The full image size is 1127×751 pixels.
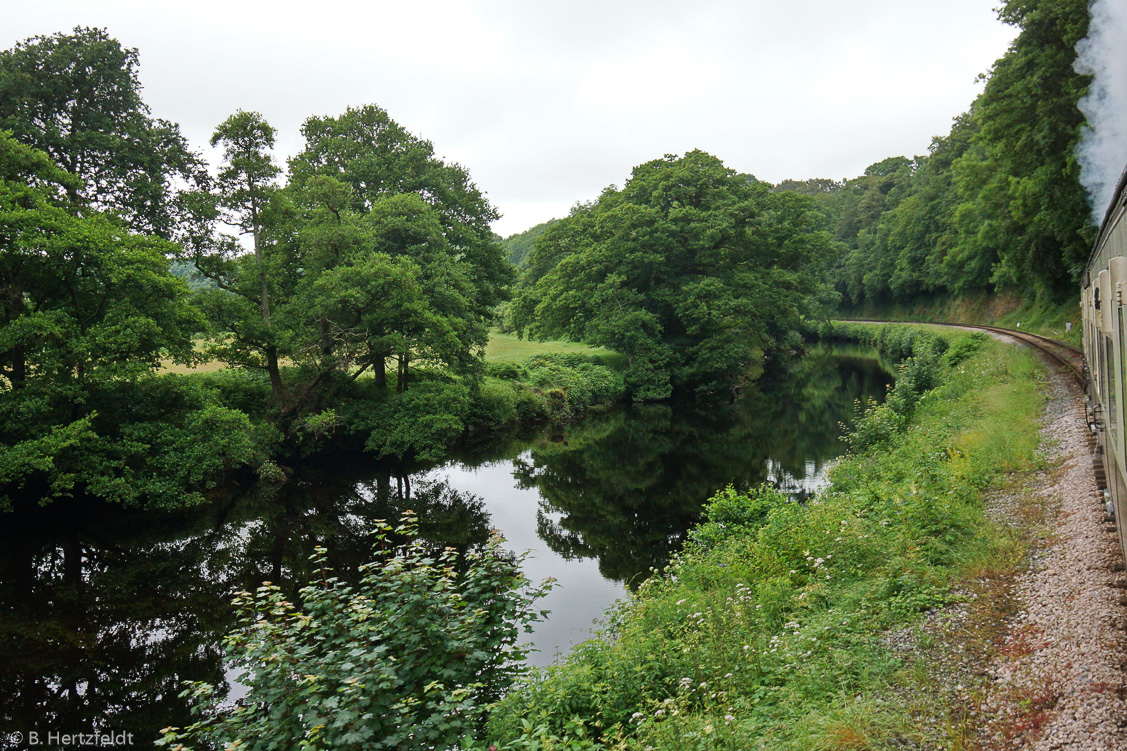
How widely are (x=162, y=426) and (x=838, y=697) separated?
15897 millimetres

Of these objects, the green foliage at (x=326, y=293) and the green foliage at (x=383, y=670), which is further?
the green foliage at (x=326, y=293)

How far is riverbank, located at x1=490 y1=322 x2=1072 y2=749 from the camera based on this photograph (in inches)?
178

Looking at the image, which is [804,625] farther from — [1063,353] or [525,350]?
[525,350]

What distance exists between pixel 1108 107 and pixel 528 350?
30.0 metres

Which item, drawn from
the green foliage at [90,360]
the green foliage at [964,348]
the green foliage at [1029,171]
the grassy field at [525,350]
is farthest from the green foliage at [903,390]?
the grassy field at [525,350]

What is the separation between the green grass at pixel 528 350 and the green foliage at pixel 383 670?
86.7 ft

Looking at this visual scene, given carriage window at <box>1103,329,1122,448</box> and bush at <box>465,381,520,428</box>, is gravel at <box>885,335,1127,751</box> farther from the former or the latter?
bush at <box>465,381,520,428</box>

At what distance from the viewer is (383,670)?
5.07 m

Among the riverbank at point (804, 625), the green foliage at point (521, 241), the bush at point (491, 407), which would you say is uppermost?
the green foliage at point (521, 241)

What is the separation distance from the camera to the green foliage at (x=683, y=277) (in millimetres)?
33219

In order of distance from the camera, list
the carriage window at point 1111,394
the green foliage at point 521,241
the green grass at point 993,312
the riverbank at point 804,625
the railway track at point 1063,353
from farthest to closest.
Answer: the green foliage at point 521,241, the green grass at point 993,312, the railway track at point 1063,353, the carriage window at point 1111,394, the riverbank at point 804,625

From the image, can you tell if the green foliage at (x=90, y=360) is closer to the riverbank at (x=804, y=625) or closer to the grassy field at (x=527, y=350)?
the riverbank at (x=804, y=625)

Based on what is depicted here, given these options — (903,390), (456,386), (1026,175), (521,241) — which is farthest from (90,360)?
(521,241)

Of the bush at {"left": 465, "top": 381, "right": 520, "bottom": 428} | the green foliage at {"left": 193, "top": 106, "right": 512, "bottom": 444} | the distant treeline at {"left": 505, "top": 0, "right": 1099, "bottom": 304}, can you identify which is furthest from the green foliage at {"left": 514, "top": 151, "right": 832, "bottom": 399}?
the green foliage at {"left": 193, "top": 106, "right": 512, "bottom": 444}
